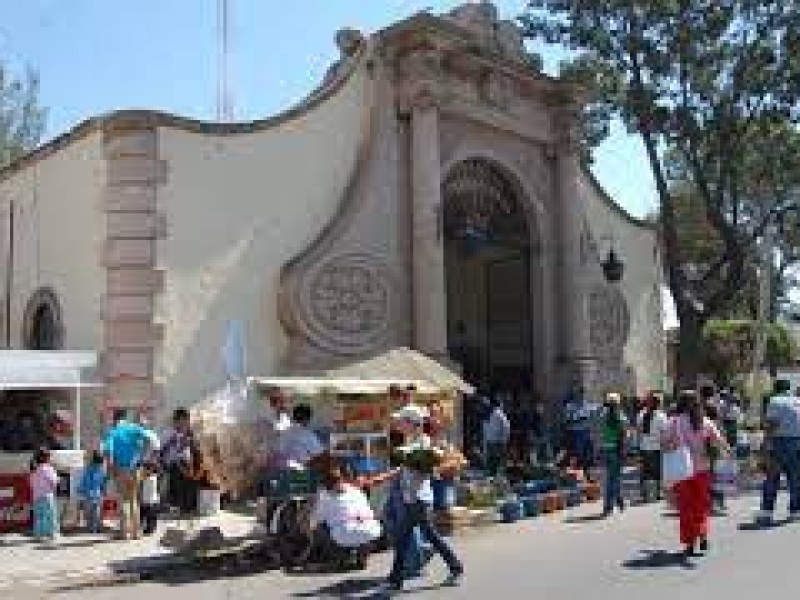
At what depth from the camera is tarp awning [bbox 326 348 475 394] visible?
1894cm

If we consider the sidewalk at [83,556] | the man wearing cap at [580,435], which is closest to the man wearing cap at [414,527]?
the sidewalk at [83,556]

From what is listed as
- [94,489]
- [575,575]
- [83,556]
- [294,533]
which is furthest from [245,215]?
[575,575]

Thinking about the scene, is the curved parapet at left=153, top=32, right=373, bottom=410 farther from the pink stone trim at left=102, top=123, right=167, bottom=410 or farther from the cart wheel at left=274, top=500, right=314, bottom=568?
the cart wheel at left=274, top=500, right=314, bottom=568

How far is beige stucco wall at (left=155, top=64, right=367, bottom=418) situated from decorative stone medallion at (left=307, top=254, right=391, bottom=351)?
624 mm

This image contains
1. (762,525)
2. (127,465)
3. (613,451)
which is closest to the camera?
(762,525)

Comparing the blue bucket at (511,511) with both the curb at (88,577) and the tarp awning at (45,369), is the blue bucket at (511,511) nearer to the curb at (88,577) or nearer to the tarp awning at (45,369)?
the curb at (88,577)

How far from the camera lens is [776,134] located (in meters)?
26.4

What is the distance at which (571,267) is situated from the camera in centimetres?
2555


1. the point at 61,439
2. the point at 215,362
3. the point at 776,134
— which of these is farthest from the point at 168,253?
the point at 776,134

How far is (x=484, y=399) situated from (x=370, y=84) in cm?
587

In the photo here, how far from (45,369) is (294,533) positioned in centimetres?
536

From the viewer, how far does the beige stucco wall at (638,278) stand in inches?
1098

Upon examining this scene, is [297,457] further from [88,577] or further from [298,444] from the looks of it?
[88,577]

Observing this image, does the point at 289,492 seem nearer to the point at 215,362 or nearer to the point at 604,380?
the point at 215,362
